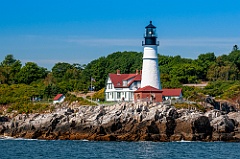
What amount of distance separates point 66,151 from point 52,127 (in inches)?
309

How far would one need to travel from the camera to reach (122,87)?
186ft

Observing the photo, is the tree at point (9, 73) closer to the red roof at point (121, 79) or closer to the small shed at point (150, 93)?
the red roof at point (121, 79)

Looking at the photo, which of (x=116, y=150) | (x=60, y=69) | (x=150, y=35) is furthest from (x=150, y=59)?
(x=60, y=69)

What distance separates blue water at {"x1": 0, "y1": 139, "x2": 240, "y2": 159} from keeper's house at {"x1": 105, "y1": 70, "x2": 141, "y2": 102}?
15.4 metres

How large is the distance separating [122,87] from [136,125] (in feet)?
50.6

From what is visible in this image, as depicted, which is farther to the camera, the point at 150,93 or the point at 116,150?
the point at 150,93

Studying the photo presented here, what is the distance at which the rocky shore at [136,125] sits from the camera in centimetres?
4141

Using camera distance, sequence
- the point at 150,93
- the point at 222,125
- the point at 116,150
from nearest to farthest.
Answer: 1. the point at 116,150
2. the point at 222,125
3. the point at 150,93

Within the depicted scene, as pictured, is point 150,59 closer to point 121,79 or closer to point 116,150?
point 121,79

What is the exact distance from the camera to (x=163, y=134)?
136 feet

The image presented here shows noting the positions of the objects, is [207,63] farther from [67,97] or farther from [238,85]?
[67,97]

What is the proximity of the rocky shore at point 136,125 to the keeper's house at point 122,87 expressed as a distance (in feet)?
37.2

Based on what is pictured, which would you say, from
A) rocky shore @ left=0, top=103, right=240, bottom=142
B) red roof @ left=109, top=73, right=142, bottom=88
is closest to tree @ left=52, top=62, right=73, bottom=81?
red roof @ left=109, top=73, right=142, bottom=88

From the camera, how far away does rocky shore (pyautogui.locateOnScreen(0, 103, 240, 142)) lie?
41406 millimetres
